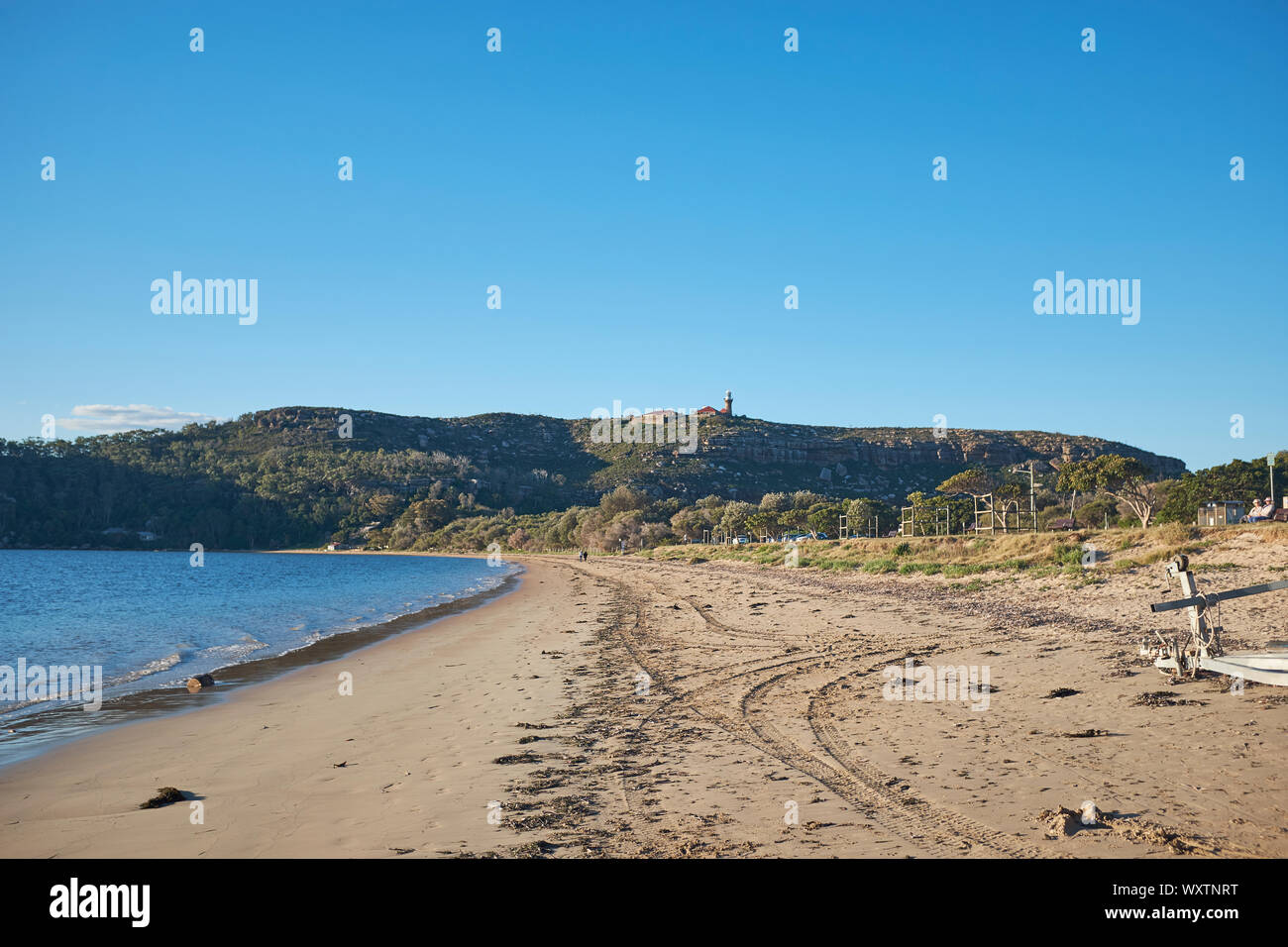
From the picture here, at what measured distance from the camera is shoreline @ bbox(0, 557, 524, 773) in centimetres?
948

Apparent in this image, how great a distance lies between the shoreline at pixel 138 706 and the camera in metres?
9.48

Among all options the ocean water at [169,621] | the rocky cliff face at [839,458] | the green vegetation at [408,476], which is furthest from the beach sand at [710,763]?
the rocky cliff face at [839,458]

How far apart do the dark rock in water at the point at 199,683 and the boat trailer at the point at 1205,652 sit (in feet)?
46.3

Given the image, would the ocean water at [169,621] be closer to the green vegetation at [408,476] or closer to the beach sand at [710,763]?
the beach sand at [710,763]

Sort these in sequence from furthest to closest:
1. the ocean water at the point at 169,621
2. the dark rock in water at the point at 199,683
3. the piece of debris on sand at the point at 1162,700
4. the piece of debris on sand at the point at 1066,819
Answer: the ocean water at the point at 169,621 → the dark rock in water at the point at 199,683 → the piece of debris on sand at the point at 1162,700 → the piece of debris on sand at the point at 1066,819

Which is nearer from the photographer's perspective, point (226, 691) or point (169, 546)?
point (226, 691)

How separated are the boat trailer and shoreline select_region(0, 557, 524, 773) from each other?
12896 millimetres
